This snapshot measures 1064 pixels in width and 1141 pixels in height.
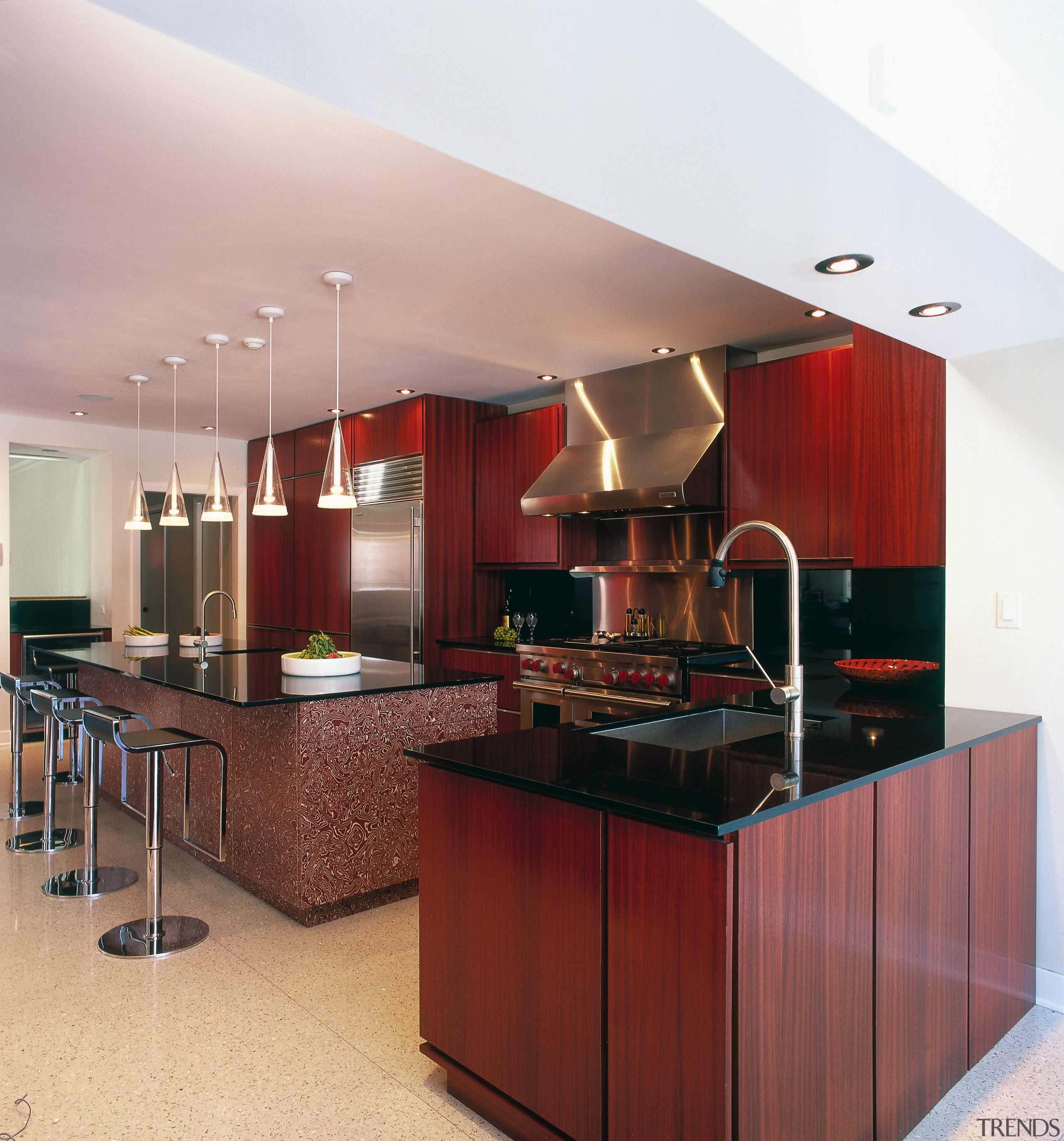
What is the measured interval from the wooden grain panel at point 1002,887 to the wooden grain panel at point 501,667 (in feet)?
9.50

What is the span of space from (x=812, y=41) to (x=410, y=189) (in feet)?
5.34

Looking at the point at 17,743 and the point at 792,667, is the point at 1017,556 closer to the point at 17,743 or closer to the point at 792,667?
the point at 792,667

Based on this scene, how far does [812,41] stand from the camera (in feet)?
3.98

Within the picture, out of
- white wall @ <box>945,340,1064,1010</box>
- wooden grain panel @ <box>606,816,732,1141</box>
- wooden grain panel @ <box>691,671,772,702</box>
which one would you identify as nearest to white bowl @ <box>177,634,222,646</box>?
wooden grain panel @ <box>691,671,772,702</box>

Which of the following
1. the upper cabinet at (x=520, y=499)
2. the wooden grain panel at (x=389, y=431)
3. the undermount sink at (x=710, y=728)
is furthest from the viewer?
the wooden grain panel at (x=389, y=431)

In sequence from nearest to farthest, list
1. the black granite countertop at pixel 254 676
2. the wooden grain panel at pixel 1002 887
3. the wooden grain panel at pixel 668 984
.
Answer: the wooden grain panel at pixel 668 984 < the wooden grain panel at pixel 1002 887 < the black granite countertop at pixel 254 676

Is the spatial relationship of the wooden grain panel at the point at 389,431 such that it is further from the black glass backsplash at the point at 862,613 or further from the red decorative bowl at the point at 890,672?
the red decorative bowl at the point at 890,672

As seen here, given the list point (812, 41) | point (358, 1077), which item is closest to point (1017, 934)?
point (358, 1077)

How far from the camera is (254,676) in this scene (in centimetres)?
351

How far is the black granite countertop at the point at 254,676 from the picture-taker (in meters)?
3.03

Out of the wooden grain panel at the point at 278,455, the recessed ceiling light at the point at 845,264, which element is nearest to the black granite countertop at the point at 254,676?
the recessed ceiling light at the point at 845,264

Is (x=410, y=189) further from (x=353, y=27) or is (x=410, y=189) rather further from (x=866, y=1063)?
(x=866, y=1063)

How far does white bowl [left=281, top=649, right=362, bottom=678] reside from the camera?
138 inches

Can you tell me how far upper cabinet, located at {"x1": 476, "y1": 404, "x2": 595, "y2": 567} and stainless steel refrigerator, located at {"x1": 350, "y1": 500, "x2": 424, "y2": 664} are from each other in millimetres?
464
